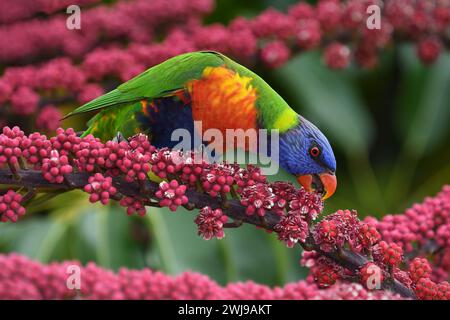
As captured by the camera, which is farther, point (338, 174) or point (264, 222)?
point (338, 174)

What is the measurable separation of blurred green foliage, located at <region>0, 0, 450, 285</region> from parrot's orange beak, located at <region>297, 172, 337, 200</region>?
623 mm

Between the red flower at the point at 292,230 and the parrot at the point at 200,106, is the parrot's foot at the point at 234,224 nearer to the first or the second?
the red flower at the point at 292,230

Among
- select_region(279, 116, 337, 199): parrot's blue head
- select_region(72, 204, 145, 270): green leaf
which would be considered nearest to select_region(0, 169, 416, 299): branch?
select_region(279, 116, 337, 199): parrot's blue head

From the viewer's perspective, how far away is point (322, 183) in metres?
1.35

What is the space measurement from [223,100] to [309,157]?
26cm

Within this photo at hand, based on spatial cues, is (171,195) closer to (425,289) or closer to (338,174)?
(425,289)

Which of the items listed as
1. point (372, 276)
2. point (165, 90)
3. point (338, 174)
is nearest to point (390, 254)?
point (372, 276)

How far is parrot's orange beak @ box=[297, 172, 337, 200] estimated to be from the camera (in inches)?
51.9

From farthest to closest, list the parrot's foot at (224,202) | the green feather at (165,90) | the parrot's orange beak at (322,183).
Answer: the green feather at (165,90), the parrot's orange beak at (322,183), the parrot's foot at (224,202)

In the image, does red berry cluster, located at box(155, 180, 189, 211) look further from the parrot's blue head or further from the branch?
the parrot's blue head

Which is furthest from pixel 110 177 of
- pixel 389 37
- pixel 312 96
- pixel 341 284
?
pixel 312 96

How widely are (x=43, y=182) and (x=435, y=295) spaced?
63cm

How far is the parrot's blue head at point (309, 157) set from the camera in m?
1.33

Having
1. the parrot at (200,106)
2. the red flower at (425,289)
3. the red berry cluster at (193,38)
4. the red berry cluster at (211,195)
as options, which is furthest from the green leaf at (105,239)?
the red flower at (425,289)
